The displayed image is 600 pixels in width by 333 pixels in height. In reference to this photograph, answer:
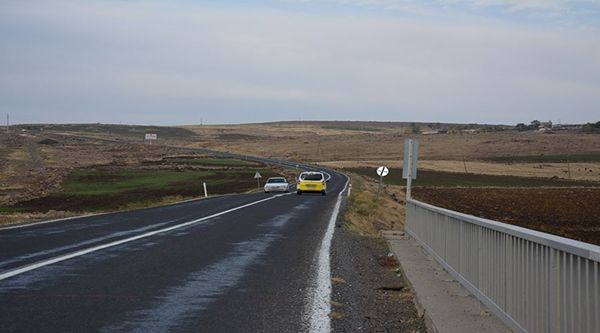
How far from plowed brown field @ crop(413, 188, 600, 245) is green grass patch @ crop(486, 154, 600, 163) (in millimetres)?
59808

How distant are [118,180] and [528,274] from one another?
6984 centimetres

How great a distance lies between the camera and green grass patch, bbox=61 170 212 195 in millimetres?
63250

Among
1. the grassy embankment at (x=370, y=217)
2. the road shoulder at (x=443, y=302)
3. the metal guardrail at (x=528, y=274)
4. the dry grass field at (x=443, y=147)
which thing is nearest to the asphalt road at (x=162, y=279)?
the road shoulder at (x=443, y=302)

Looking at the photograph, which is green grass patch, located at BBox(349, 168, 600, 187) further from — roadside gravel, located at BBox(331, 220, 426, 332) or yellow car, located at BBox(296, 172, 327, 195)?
roadside gravel, located at BBox(331, 220, 426, 332)

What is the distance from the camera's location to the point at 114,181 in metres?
73.3

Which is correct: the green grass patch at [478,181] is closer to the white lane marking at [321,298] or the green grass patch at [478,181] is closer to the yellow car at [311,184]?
the yellow car at [311,184]

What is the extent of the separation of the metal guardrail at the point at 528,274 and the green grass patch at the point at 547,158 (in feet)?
397

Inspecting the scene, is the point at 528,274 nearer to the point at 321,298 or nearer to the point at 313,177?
the point at 321,298

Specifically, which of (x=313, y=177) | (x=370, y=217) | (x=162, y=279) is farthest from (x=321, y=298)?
(x=313, y=177)

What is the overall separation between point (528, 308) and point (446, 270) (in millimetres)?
5695

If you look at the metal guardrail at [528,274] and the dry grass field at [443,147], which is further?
the dry grass field at [443,147]

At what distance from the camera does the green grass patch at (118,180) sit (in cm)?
6325

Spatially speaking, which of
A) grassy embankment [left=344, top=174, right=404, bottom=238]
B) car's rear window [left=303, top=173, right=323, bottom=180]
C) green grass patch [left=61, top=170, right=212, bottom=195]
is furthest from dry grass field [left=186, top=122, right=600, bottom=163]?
grassy embankment [left=344, top=174, right=404, bottom=238]

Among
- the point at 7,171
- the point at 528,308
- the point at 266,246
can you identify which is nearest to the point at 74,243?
the point at 266,246
